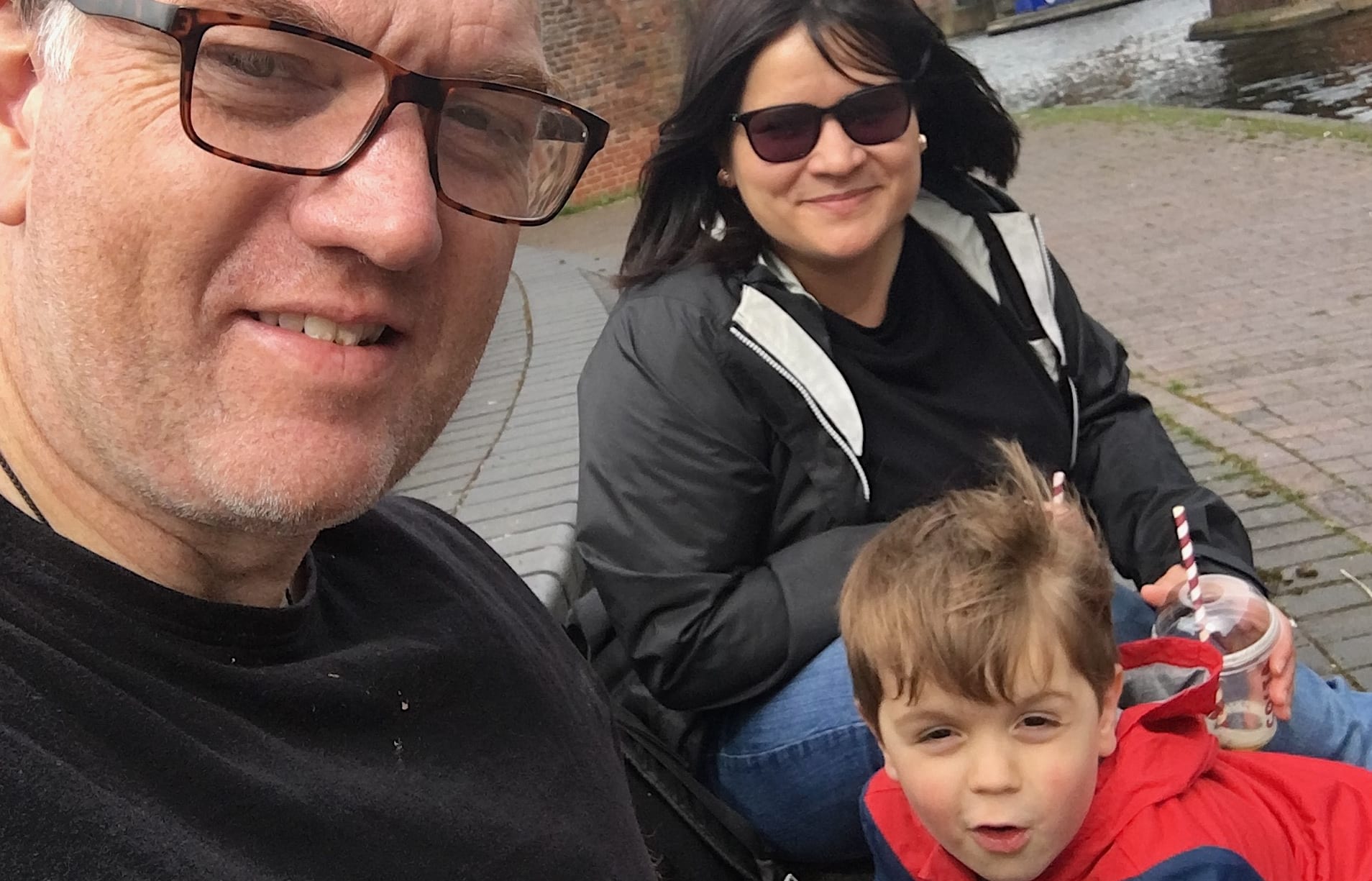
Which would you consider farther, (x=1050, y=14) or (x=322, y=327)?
(x=1050, y=14)

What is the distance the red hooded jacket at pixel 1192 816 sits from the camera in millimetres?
1547

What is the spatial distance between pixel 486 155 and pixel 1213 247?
6.94 m

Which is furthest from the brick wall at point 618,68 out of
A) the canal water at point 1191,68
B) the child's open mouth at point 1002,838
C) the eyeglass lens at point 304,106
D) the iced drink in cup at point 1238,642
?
the eyeglass lens at point 304,106

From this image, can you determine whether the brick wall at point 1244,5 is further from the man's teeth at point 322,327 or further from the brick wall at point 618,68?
the man's teeth at point 322,327

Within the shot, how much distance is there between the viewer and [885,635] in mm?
1654

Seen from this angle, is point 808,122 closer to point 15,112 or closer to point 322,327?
point 322,327

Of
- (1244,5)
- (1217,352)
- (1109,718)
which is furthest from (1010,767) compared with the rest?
(1244,5)

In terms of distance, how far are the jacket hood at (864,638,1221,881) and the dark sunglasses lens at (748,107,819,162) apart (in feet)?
3.68

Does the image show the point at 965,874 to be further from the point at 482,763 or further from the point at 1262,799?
the point at 482,763

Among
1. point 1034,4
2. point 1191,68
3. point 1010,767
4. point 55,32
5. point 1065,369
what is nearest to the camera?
point 55,32

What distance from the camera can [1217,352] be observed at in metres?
5.36

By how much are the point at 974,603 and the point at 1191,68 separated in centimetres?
1842

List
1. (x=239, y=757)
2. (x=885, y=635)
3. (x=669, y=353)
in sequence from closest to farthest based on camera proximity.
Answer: (x=239, y=757) → (x=885, y=635) → (x=669, y=353)

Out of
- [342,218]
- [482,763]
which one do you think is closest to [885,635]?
[482,763]
